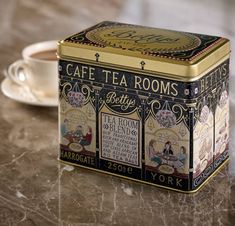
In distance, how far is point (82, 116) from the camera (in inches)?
50.1

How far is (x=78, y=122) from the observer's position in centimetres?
128

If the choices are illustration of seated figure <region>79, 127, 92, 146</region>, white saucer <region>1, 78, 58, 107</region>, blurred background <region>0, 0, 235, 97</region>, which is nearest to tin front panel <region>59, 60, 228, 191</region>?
illustration of seated figure <region>79, 127, 92, 146</region>

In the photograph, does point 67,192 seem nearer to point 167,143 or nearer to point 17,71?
point 167,143

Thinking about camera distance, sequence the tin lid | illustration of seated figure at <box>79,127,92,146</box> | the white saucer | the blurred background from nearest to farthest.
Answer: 1. the tin lid
2. illustration of seated figure at <box>79,127,92,146</box>
3. the white saucer
4. the blurred background

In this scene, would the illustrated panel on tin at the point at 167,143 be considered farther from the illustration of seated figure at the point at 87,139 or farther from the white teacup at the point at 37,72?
the white teacup at the point at 37,72

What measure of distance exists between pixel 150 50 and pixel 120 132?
124mm

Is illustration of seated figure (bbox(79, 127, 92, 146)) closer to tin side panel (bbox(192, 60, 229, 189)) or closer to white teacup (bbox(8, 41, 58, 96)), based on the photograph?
tin side panel (bbox(192, 60, 229, 189))

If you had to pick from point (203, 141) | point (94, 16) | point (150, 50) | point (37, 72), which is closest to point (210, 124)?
point (203, 141)

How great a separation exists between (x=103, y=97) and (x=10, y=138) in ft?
0.80

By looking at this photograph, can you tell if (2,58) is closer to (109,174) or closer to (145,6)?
(145,6)

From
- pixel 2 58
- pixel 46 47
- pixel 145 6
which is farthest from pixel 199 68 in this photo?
pixel 145 6

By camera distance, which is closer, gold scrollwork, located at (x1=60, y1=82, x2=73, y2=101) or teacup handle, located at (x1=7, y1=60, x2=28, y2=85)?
gold scrollwork, located at (x1=60, y1=82, x2=73, y2=101)

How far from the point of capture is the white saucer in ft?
4.96

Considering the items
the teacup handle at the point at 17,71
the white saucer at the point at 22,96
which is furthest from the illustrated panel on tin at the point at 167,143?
the teacup handle at the point at 17,71
